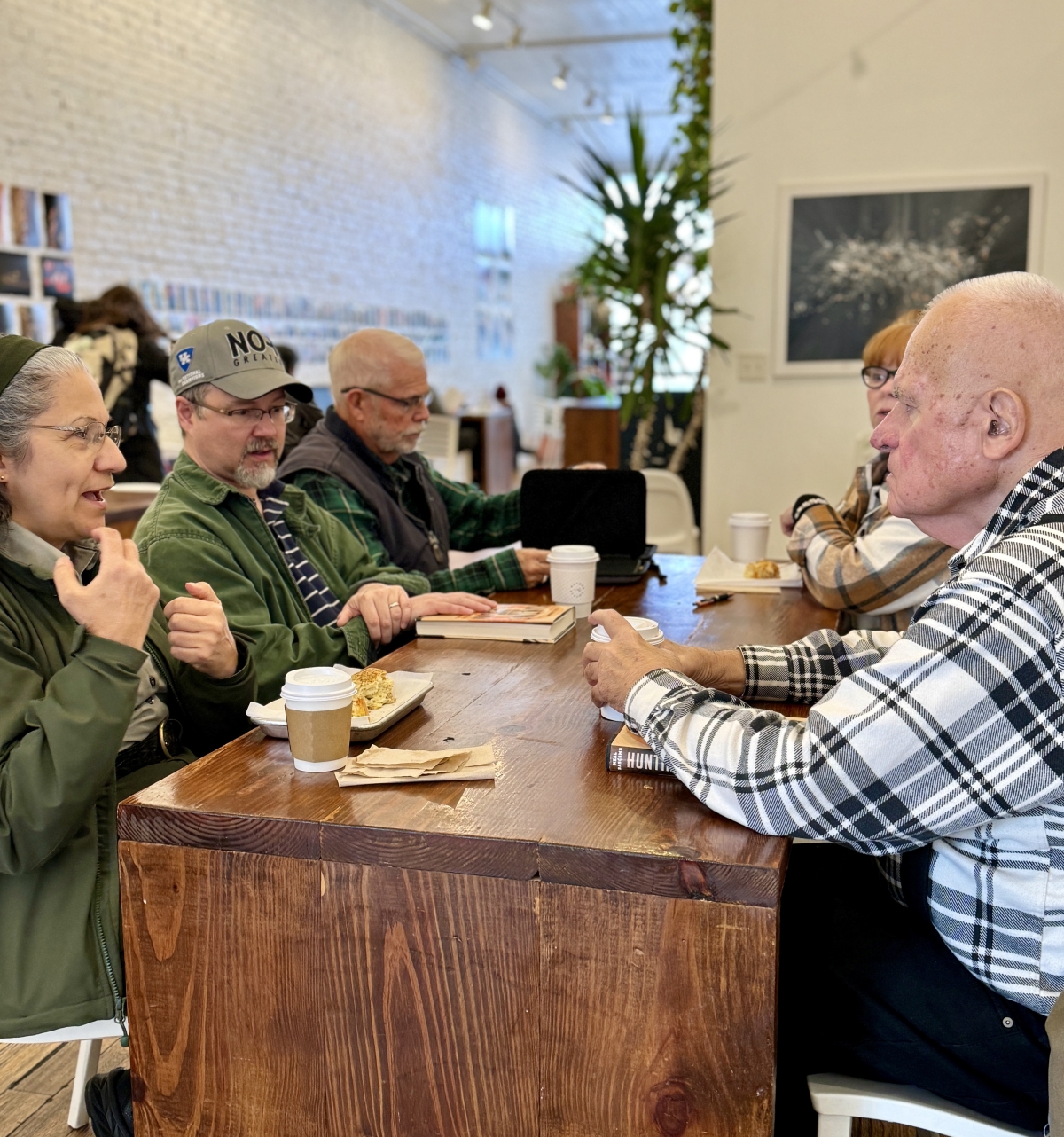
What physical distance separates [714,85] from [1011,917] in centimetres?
459

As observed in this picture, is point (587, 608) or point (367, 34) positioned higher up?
point (367, 34)

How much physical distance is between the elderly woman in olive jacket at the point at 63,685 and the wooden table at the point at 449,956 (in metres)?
0.13

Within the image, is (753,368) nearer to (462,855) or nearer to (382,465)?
(382,465)

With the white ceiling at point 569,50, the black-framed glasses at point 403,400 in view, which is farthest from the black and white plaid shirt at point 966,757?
the white ceiling at point 569,50

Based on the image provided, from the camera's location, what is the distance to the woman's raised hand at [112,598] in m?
1.45

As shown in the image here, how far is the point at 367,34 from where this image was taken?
9508mm

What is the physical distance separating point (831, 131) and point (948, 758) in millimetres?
4460

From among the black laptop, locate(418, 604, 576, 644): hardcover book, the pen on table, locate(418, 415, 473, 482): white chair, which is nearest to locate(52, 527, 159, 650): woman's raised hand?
locate(418, 604, 576, 644): hardcover book

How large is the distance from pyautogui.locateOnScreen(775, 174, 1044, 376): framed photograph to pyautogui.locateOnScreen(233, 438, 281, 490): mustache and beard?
11.3 feet

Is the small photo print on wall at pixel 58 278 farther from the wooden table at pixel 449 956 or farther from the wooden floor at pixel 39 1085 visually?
the wooden table at pixel 449 956

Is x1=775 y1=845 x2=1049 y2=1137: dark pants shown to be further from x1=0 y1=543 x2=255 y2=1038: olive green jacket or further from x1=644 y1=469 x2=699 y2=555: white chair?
x1=644 y1=469 x2=699 y2=555: white chair

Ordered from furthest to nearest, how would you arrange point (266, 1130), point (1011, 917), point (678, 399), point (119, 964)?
point (678, 399), point (119, 964), point (266, 1130), point (1011, 917)

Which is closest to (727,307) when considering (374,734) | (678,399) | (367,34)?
(678,399)

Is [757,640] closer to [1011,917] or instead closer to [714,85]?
[1011,917]
